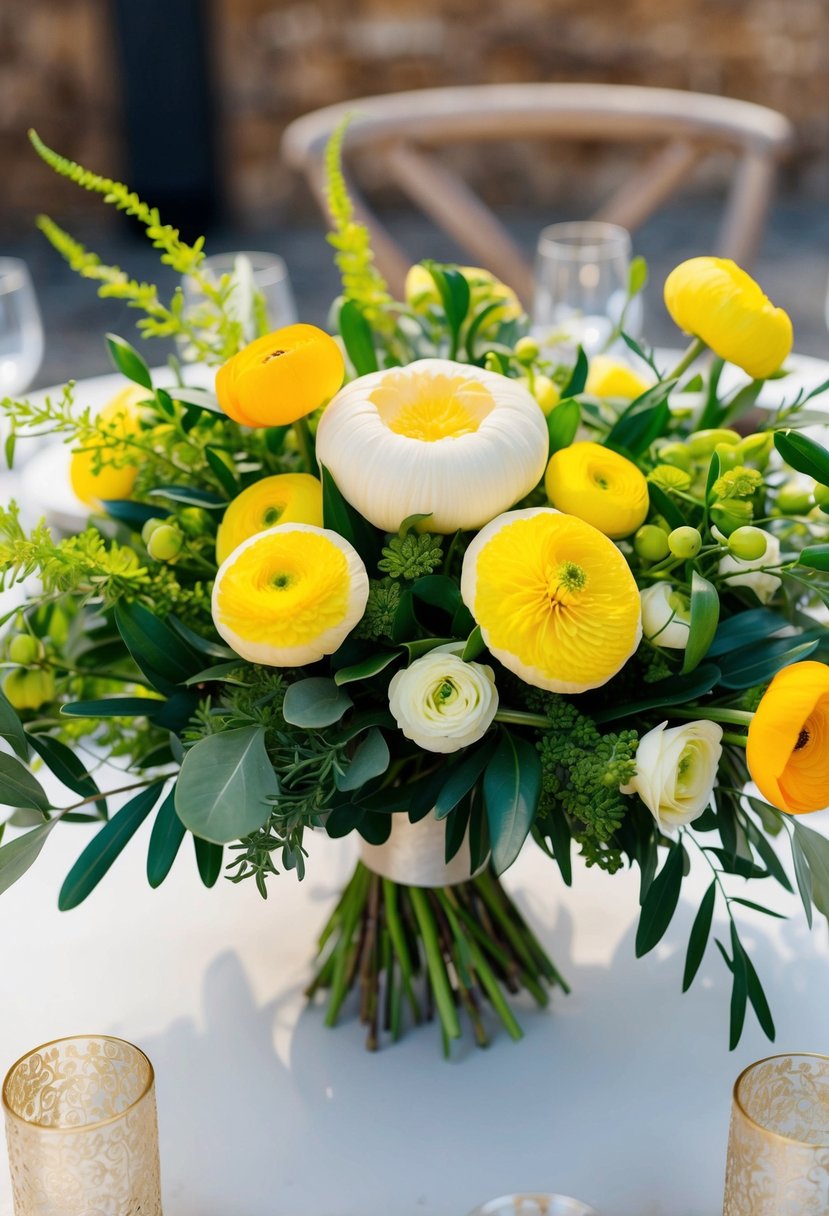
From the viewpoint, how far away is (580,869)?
3.04ft

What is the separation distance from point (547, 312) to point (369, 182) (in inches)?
155

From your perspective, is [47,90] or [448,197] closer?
[448,197]

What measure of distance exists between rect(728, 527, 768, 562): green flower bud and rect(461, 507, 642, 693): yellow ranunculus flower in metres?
0.05

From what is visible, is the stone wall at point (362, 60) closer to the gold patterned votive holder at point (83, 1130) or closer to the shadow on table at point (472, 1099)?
the shadow on table at point (472, 1099)

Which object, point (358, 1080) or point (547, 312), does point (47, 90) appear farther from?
point (358, 1080)

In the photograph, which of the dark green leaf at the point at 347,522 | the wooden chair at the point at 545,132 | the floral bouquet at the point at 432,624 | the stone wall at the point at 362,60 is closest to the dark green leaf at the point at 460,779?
the floral bouquet at the point at 432,624

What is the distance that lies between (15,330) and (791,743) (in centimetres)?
98

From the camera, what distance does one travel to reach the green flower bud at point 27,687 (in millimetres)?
742

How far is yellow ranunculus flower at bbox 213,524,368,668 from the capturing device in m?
0.58

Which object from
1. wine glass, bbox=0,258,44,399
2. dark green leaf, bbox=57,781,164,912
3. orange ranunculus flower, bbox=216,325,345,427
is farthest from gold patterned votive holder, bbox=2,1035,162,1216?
wine glass, bbox=0,258,44,399

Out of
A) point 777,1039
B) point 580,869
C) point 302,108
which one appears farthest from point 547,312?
point 302,108

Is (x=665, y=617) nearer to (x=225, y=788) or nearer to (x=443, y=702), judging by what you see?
(x=443, y=702)

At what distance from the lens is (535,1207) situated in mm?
625

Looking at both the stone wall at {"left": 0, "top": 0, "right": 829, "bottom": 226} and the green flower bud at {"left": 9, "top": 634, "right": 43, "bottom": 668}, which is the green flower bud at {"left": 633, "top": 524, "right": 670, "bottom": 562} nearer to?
the green flower bud at {"left": 9, "top": 634, "right": 43, "bottom": 668}
